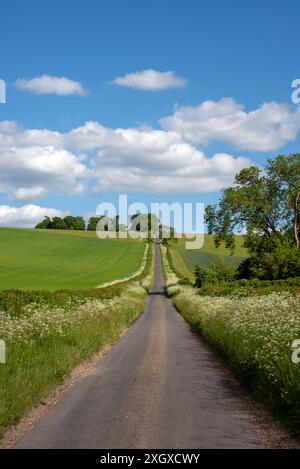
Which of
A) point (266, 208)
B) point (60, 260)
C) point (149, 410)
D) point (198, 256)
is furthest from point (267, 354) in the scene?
point (198, 256)

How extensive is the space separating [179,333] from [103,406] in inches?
673

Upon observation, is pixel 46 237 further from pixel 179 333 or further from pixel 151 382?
pixel 151 382

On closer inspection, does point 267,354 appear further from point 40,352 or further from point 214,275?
point 214,275

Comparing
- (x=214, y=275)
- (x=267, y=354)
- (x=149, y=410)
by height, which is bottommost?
(x=214, y=275)

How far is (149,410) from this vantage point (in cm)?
1016

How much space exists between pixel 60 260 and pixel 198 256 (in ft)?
160

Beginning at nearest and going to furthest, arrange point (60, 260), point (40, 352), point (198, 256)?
point (40, 352) < point (60, 260) < point (198, 256)

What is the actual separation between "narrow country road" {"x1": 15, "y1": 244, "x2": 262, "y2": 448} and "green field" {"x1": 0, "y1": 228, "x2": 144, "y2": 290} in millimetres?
49120

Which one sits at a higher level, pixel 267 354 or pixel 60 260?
pixel 267 354

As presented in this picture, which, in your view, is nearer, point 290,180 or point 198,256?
point 290,180

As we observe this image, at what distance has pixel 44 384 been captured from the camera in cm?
1166

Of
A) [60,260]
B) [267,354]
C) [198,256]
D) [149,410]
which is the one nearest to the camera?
[149,410]

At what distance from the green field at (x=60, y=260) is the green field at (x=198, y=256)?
10.8 metres
